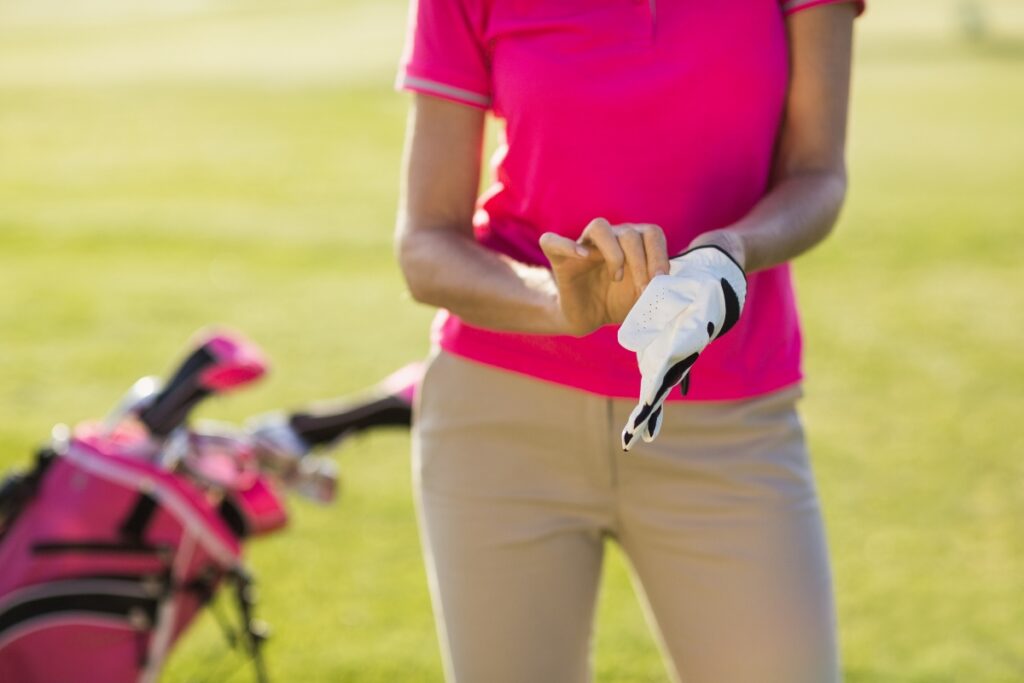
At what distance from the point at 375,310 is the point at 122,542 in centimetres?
430

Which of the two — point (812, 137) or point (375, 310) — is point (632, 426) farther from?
point (375, 310)

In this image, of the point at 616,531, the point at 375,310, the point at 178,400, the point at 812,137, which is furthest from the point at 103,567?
the point at 375,310

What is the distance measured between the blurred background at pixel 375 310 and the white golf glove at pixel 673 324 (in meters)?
2.22

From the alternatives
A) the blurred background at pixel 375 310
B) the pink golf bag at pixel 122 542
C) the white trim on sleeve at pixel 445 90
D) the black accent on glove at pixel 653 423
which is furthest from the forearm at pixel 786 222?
the blurred background at pixel 375 310

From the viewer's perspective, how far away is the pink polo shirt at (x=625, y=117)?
1.77 meters

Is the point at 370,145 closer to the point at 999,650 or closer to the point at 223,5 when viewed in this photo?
the point at 999,650

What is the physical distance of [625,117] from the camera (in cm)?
177

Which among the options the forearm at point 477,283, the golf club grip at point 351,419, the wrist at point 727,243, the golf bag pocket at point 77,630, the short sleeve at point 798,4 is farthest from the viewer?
the golf club grip at point 351,419

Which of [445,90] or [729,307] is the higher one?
[445,90]

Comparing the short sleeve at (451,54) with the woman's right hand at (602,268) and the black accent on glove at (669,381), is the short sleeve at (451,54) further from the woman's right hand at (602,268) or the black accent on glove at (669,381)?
the black accent on glove at (669,381)

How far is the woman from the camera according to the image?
178 cm

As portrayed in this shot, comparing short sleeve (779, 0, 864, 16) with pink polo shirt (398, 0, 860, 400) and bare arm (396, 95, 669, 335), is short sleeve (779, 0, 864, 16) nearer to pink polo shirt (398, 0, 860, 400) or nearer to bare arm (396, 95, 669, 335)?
pink polo shirt (398, 0, 860, 400)

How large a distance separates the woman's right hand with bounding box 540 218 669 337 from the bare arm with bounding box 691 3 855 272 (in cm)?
22

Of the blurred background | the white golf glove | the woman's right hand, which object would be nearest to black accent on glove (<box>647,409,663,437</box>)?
the white golf glove
